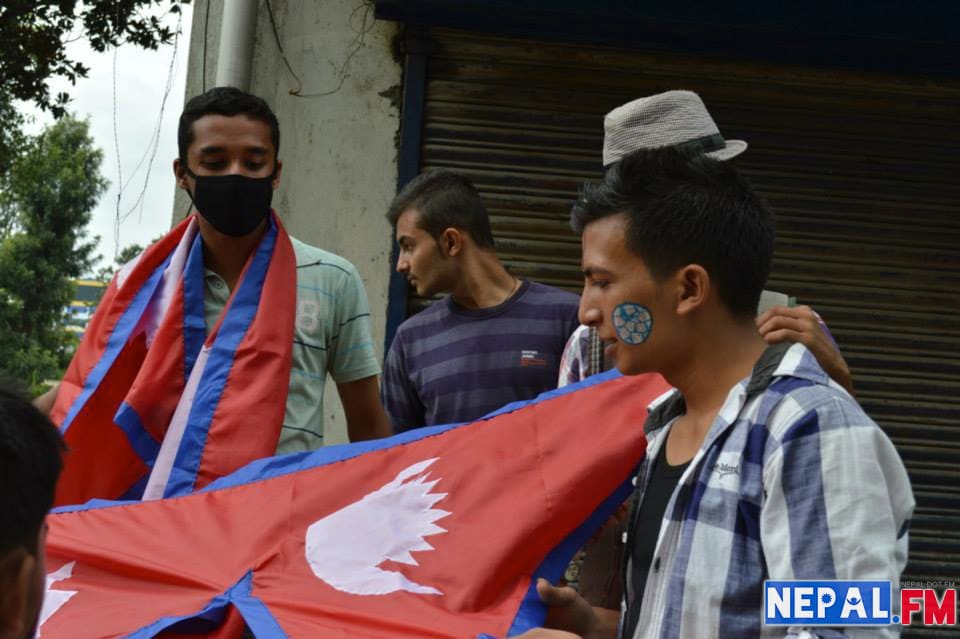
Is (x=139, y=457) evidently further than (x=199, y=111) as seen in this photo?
No

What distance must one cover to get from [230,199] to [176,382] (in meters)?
0.58

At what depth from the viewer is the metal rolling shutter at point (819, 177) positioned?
604 cm

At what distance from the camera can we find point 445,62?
6055 mm

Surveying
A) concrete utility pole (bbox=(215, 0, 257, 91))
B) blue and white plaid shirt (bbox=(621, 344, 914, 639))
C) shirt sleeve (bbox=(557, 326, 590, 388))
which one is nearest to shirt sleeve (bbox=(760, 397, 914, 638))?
blue and white plaid shirt (bbox=(621, 344, 914, 639))

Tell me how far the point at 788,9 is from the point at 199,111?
333 cm

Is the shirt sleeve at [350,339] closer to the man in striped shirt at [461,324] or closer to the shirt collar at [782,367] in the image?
the man in striped shirt at [461,324]

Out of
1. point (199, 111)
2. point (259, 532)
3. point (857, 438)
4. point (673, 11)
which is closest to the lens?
point (857, 438)

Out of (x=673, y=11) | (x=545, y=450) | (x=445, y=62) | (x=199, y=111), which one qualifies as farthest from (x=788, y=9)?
(x=545, y=450)

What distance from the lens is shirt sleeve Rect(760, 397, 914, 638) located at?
1875 millimetres

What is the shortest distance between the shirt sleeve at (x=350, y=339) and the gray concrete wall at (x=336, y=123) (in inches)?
81.7

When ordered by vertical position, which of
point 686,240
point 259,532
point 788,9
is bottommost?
point 259,532

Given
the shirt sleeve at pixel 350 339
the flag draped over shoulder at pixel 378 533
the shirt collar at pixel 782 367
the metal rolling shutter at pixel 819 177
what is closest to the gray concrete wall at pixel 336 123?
the metal rolling shutter at pixel 819 177

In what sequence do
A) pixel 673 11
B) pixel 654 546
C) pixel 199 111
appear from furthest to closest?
pixel 673 11
pixel 199 111
pixel 654 546

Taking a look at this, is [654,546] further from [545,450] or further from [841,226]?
[841,226]
